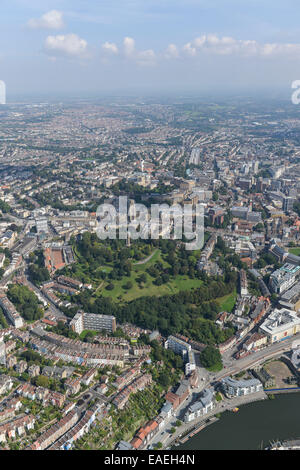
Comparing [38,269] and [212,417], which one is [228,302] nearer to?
[212,417]

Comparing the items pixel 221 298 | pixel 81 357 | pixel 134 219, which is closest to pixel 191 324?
pixel 221 298

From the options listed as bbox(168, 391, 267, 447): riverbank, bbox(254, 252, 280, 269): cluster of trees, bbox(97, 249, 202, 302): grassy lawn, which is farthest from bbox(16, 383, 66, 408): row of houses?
bbox(254, 252, 280, 269): cluster of trees

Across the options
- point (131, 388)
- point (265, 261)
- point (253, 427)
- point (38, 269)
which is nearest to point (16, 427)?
point (131, 388)

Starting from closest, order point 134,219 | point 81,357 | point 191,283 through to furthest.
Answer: point 81,357 → point 191,283 → point 134,219

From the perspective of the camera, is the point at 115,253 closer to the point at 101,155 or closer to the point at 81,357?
the point at 81,357

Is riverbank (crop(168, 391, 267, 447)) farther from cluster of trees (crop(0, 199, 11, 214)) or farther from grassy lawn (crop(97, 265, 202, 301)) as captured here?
cluster of trees (crop(0, 199, 11, 214))

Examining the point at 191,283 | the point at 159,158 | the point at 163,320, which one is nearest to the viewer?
the point at 163,320
